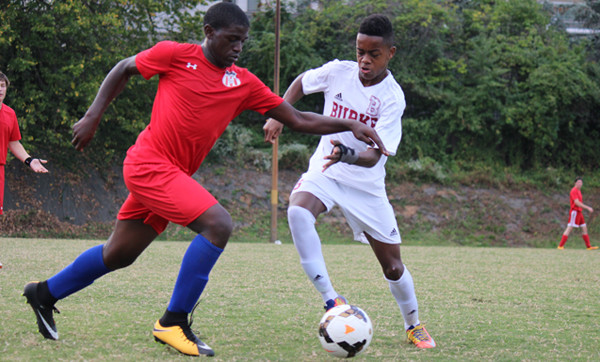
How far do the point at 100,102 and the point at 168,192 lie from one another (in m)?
0.76

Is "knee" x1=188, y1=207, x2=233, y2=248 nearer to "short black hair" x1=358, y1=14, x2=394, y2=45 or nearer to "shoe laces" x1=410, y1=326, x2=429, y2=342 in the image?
"shoe laces" x1=410, y1=326, x2=429, y2=342

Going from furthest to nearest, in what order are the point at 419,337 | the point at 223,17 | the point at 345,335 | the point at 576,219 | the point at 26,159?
the point at 576,219 < the point at 26,159 < the point at 419,337 < the point at 223,17 < the point at 345,335

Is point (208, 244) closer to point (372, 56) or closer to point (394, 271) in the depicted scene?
point (394, 271)

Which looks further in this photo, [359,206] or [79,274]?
[359,206]

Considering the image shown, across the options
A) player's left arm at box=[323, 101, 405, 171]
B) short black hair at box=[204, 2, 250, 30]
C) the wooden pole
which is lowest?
the wooden pole

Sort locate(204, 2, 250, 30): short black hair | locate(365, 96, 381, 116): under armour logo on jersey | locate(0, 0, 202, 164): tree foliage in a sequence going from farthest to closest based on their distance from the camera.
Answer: locate(0, 0, 202, 164): tree foliage
locate(365, 96, 381, 116): under armour logo on jersey
locate(204, 2, 250, 30): short black hair

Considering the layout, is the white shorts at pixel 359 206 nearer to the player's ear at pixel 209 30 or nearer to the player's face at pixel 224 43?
the player's face at pixel 224 43

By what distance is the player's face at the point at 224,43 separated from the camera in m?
3.93

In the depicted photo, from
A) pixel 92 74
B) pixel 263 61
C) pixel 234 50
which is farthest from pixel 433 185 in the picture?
pixel 234 50

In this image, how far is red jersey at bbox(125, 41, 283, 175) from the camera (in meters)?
3.94

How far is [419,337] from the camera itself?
457cm

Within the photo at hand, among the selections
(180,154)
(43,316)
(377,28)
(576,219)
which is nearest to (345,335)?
(180,154)

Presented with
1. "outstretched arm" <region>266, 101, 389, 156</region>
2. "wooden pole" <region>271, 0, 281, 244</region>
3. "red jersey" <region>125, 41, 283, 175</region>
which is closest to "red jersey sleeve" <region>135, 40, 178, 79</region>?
"red jersey" <region>125, 41, 283, 175</region>

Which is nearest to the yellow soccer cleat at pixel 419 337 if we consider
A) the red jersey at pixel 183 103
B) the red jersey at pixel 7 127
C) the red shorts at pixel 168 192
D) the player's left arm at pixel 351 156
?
the player's left arm at pixel 351 156
